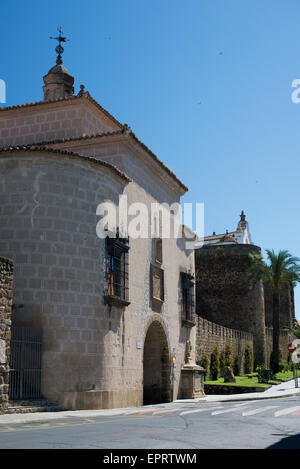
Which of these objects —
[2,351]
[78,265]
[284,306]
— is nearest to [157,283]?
[78,265]

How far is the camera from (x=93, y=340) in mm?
17594

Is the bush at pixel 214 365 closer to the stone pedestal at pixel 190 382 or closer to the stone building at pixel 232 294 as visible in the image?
the stone pedestal at pixel 190 382

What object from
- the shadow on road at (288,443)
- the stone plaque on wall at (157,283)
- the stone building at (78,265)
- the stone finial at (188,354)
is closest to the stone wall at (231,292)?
the stone finial at (188,354)

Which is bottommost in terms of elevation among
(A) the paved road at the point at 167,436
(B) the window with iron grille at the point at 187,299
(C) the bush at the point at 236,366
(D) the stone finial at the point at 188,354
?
(C) the bush at the point at 236,366

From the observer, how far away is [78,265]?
17.6m

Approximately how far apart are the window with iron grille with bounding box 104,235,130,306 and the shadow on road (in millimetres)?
9976

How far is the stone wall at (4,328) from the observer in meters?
14.1

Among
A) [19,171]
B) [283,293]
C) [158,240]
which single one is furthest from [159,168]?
[283,293]

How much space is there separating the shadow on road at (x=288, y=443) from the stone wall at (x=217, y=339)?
80.7ft

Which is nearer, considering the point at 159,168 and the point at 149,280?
the point at 149,280

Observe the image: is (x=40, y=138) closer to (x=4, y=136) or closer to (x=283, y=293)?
(x=4, y=136)

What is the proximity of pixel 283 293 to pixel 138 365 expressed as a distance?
156ft

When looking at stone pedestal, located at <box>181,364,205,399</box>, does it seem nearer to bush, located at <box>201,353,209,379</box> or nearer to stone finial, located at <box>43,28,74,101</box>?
bush, located at <box>201,353,209,379</box>

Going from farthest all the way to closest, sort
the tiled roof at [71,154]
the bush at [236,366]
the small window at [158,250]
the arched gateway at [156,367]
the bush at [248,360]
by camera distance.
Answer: the bush at [248,360] → the bush at [236,366] → the arched gateway at [156,367] → the small window at [158,250] → the tiled roof at [71,154]
